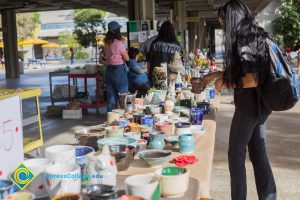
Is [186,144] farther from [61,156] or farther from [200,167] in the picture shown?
[61,156]

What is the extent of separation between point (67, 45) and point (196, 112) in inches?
1705

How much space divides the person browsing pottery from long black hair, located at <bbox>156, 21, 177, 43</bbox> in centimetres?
110

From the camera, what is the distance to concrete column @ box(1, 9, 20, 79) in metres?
19.8

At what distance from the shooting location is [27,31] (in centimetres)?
4116

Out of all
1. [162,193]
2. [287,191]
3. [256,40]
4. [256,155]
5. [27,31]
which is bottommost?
[287,191]

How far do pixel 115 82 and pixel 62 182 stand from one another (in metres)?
5.17

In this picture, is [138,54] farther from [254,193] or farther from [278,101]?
[278,101]

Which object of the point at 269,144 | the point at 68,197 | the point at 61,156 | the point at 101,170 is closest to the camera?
the point at 68,197

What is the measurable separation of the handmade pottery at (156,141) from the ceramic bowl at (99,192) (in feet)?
2.78

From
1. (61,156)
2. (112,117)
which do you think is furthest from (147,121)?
(61,156)

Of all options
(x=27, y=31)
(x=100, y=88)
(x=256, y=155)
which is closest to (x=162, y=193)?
(x=256, y=155)

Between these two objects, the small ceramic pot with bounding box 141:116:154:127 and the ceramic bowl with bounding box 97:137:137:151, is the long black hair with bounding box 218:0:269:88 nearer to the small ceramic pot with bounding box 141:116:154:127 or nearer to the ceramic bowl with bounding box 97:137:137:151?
the small ceramic pot with bounding box 141:116:154:127

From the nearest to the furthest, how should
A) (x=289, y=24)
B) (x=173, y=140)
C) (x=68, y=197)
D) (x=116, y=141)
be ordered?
(x=68, y=197) < (x=116, y=141) < (x=173, y=140) < (x=289, y=24)

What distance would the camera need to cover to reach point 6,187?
1.54 meters
